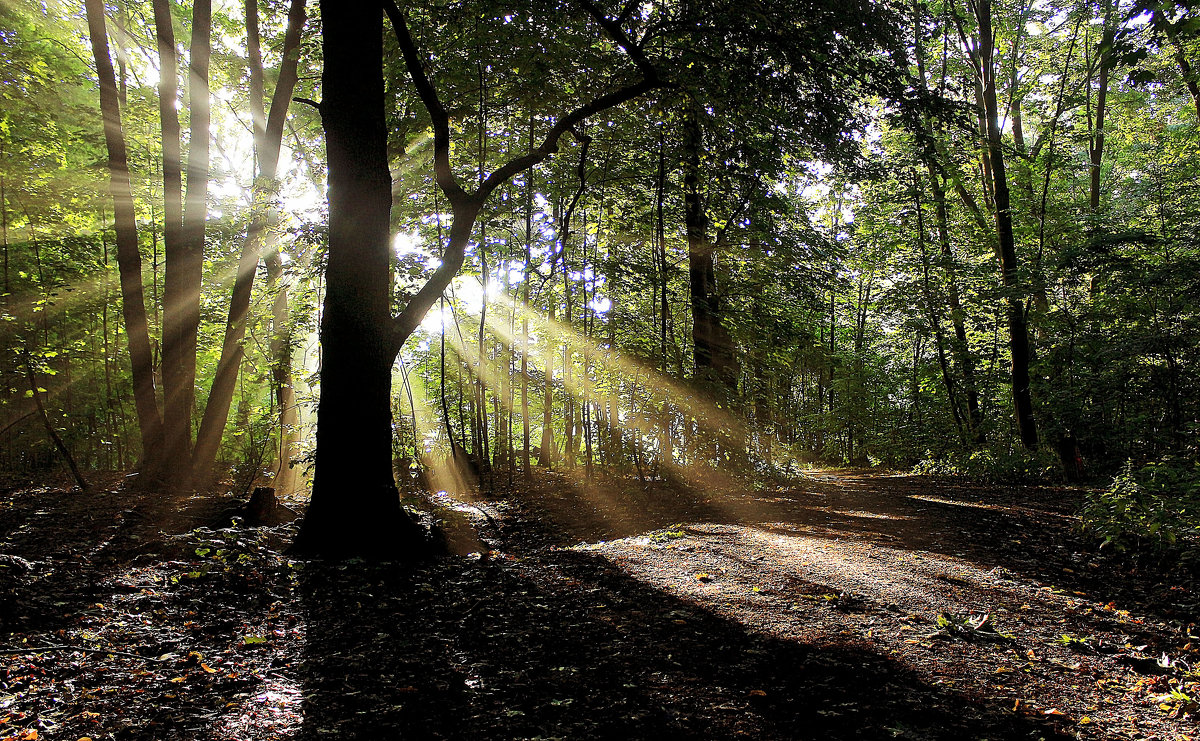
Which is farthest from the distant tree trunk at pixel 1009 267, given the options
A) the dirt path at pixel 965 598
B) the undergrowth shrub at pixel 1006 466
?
the dirt path at pixel 965 598

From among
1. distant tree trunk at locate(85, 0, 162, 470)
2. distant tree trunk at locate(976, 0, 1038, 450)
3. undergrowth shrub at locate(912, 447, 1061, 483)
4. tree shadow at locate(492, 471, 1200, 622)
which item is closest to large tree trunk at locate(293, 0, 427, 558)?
tree shadow at locate(492, 471, 1200, 622)

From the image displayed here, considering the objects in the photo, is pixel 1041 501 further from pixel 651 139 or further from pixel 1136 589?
pixel 651 139

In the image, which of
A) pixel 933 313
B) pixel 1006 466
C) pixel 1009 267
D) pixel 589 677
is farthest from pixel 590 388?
pixel 933 313

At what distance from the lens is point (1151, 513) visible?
516cm

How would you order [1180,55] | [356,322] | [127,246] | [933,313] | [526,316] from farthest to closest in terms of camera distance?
[933,313]
[526,316]
[1180,55]
[127,246]
[356,322]

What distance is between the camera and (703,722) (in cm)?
251

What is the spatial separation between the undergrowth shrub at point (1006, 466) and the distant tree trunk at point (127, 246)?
14791mm

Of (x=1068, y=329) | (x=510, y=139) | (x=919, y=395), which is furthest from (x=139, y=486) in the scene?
(x=919, y=395)

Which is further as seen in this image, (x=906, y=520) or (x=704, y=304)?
(x=704, y=304)

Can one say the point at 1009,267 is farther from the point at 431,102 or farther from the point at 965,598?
the point at 431,102

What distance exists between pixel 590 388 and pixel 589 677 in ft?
21.9

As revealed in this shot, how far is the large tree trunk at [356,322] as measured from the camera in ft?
17.6

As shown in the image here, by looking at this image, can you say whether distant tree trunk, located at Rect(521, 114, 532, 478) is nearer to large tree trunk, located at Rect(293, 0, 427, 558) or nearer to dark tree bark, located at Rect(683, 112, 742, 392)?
dark tree bark, located at Rect(683, 112, 742, 392)

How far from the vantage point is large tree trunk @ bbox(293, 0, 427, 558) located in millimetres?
5352
